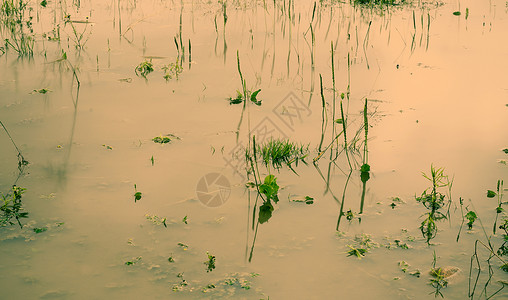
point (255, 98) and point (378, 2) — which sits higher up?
point (378, 2)

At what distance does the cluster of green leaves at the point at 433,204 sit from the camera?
2484mm

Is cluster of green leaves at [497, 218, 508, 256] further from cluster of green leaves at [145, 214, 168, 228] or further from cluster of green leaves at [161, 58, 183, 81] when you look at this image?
cluster of green leaves at [161, 58, 183, 81]

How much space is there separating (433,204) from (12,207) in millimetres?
1898

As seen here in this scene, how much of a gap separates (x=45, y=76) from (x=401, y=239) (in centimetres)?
294

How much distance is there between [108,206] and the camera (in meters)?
2.63

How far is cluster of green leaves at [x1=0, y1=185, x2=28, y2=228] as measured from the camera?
2.50 metres

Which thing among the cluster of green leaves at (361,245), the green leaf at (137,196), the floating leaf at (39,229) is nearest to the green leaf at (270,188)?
the cluster of green leaves at (361,245)

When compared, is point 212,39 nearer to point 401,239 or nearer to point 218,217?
point 218,217

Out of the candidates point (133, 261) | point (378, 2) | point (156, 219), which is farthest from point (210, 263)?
point (378, 2)

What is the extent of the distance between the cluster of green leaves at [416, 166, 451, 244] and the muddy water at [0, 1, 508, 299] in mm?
46

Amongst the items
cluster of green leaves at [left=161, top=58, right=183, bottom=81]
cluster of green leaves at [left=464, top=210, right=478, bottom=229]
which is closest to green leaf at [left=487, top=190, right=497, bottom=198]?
cluster of green leaves at [left=464, top=210, right=478, bottom=229]

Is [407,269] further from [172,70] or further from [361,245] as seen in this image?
[172,70]

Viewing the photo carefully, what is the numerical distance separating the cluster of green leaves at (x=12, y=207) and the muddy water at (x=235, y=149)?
0.15 ft

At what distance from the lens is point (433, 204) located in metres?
2.66
